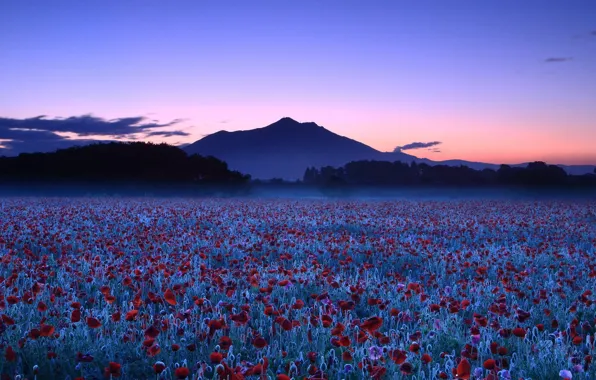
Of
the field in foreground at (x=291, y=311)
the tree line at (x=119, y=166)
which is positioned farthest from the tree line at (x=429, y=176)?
the field in foreground at (x=291, y=311)

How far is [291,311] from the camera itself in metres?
5.88

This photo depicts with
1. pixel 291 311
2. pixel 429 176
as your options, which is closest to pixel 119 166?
pixel 429 176

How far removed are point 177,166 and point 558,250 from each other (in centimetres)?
5317

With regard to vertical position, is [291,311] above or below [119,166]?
below

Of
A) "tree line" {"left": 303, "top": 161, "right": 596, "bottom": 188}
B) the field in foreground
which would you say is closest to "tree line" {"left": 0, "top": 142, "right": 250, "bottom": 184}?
"tree line" {"left": 303, "top": 161, "right": 596, "bottom": 188}

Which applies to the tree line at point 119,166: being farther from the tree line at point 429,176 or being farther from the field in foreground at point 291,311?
the field in foreground at point 291,311

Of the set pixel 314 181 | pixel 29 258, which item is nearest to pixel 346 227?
pixel 29 258

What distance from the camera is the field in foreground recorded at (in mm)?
4012

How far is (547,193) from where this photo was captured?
57.5m

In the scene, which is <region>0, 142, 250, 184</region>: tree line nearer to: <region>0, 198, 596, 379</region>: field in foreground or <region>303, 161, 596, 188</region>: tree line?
<region>303, 161, 596, 188</region>: tree line

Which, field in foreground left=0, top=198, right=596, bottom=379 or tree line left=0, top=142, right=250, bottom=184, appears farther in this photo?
tree line left=0, top=142, right=250, bottom=184

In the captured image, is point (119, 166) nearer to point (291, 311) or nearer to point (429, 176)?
point (429, 176)

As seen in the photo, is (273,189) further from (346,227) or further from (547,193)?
(346,227)

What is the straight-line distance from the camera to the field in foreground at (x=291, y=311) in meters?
4.01
